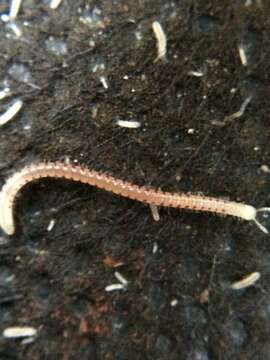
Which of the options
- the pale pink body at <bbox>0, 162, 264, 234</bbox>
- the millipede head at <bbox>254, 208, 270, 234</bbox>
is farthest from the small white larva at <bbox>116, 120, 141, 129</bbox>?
the millipede head at <bbox>254, 208, 270, 234</bbox>

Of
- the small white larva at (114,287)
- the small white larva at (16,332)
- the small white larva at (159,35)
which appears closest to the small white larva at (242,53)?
the small white larva at (159,35)

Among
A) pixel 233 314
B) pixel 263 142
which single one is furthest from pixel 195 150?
pixel 233 314

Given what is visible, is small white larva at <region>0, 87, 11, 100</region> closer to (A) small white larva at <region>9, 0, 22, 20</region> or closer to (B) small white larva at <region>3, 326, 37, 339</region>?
(A) small white larva at <region>9, 0, 22, 20</region>

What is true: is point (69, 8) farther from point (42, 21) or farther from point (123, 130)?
point (123, 130)

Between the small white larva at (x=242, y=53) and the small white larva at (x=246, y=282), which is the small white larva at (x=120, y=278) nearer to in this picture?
the small white larva at (x=246, y=282)

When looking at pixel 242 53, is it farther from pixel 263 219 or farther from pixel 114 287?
pixel 114 287
